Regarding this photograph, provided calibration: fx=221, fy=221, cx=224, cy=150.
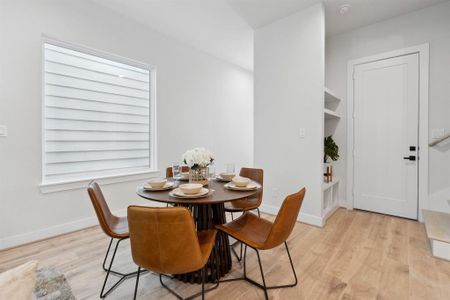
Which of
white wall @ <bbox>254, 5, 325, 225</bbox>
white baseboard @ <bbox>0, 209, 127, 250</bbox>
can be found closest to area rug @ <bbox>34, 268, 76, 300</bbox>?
white baseboard @ <bbox>0, 209, 127, 250</bbox>

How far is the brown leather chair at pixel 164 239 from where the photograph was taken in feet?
3.68

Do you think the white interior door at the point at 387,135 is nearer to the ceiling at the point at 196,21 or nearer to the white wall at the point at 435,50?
the white wall at the point at 435,50

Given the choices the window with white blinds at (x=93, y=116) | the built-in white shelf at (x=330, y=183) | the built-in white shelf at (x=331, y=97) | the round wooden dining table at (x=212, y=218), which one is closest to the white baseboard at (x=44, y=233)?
the window with white blinds at (x=93, y=116)

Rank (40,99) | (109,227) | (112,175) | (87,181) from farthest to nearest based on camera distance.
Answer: (112,175) < (87,181) < (40,99) < (109,227)

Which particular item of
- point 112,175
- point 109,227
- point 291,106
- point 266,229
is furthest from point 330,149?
point 112,175

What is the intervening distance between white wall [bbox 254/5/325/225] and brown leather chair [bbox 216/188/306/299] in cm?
137

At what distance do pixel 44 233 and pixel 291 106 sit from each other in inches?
132

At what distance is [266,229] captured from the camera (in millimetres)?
1715

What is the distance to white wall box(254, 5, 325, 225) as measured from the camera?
282cm

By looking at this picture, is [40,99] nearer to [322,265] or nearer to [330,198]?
[322,265]

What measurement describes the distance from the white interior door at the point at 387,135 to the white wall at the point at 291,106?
1001mm

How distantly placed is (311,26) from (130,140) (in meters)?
2.97

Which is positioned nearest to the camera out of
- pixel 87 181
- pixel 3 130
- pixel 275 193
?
pixel 3 130

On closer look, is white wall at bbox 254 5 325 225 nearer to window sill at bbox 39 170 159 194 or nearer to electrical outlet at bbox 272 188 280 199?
electrical outlet at bbox 272 188 280 199
